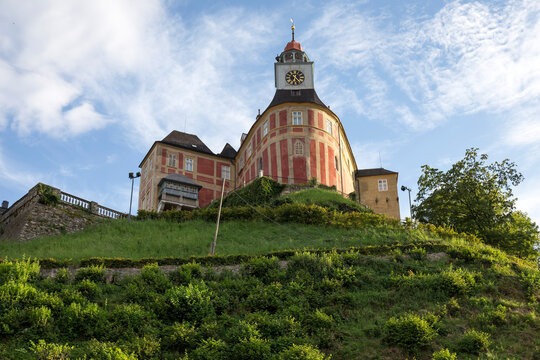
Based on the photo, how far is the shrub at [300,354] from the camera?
1550cm

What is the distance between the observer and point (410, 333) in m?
17.2

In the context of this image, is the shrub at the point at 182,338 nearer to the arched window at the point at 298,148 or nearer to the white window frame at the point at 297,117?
the arched window at the point at 298,148

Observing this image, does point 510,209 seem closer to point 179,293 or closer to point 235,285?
point 235,285

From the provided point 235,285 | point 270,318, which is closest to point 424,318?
point 270,318

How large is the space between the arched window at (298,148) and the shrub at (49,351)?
33.7 meters

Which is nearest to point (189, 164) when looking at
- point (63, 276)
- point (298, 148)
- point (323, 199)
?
point (298, 148)

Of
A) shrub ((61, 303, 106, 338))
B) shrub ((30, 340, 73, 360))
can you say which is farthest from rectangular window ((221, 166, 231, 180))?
shrub ((30, 340, 73, 360))

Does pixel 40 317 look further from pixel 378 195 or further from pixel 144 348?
pixel 378 195

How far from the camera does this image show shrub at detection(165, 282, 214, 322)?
61.5 ft

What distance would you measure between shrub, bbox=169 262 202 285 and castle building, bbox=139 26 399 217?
77.3 ft

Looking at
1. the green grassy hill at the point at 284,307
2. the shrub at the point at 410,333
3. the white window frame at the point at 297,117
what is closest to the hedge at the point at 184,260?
the green grassy hill at the point at 284,307

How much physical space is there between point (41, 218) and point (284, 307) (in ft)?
73.4

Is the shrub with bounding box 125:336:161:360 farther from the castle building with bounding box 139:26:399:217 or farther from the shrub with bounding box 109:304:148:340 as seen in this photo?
the castle building with bounding box 139:26:399:217

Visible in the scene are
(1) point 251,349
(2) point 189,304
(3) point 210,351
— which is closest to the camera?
(1) point 251,349
